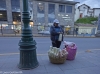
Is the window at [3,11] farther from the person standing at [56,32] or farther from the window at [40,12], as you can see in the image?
the person standing at [56,32]

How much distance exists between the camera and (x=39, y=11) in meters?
23.2

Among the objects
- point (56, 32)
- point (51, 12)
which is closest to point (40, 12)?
point (51, 12)

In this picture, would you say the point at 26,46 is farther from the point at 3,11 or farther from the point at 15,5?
the point at 3,11

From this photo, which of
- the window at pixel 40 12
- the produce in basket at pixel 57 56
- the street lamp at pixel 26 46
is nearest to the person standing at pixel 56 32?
the produce in basket at pixel 57 56

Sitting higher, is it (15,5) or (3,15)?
(15,5)

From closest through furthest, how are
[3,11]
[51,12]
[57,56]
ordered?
[57,56]
[3,11]
[51,12]

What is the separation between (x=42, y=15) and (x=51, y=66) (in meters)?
20.8

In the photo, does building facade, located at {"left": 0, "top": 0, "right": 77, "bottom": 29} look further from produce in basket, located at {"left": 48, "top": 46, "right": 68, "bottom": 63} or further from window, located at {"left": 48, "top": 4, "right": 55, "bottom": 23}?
produce in basket, located at {"left": 48, "top": 46, "right": 68, "bottom": 63}

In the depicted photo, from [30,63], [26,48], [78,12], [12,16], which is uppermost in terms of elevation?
[78,12]

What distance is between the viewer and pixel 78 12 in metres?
44.2

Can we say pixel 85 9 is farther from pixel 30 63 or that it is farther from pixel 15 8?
pixel 30 63

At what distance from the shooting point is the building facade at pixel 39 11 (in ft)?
73.4

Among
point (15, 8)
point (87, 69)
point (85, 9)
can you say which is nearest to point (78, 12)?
point (85, 9)

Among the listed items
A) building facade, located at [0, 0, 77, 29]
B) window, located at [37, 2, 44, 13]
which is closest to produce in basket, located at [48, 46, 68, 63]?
building facade, located at [0, 0, 77, 29]
